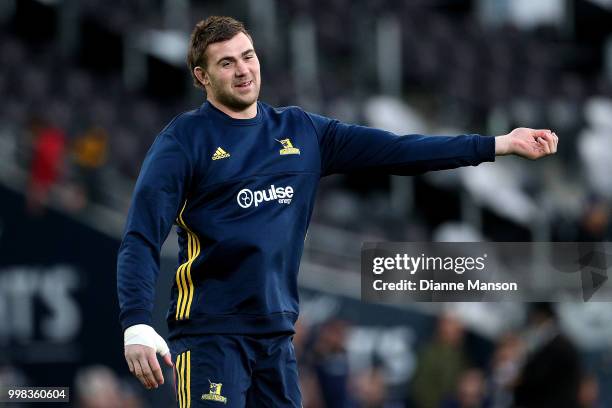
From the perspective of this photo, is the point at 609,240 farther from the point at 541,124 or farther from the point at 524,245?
the point at 541,124

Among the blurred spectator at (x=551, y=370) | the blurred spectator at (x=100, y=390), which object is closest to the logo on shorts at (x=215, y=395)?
the blurred spectator at (x=551, y=370)

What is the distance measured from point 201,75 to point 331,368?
636 centimetres

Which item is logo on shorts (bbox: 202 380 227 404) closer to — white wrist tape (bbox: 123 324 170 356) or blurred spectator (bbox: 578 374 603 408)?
white wrist tape (bbox: 123 324 170 356)

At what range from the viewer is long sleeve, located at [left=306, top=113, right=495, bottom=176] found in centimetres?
507

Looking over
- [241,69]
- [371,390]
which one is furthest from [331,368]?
[241,69]

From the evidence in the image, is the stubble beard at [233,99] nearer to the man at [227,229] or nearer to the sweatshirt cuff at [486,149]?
the man at [227,229]

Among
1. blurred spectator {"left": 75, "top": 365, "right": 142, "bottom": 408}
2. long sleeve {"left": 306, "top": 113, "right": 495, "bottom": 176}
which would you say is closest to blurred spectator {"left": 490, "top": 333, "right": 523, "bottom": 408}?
blurred spectator {"left": 75, "top": 365, "right": 142, "bottom": 408}

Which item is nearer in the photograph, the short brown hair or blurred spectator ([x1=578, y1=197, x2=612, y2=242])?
the short brown hair

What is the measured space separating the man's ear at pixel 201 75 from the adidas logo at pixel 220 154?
278 mm

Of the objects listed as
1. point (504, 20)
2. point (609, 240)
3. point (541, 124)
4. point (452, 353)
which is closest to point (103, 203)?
point (452, 353)

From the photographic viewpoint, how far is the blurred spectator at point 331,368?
10961 mm

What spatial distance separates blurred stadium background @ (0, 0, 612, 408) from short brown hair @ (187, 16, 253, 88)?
4188mm

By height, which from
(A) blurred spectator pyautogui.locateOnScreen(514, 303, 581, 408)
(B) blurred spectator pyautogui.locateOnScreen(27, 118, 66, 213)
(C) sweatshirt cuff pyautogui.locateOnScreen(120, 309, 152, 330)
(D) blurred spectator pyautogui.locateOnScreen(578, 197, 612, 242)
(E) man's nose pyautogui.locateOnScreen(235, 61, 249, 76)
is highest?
(B) blurred spectator pyautogui.locateOnScreen(27, 118, 66, 213)

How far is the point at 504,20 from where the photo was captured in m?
22.3
